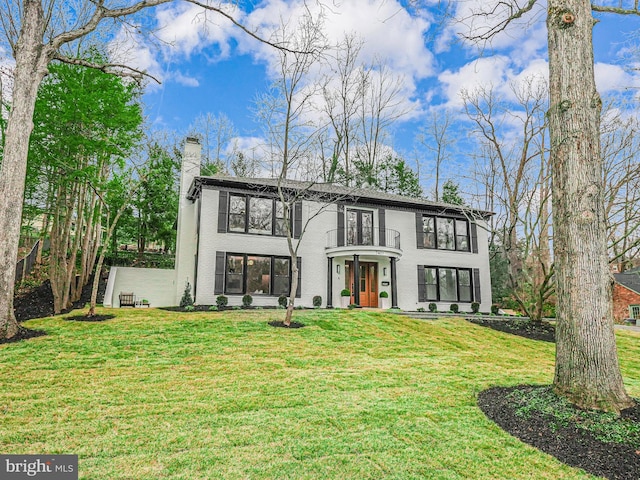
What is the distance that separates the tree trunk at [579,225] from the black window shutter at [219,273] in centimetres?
1114

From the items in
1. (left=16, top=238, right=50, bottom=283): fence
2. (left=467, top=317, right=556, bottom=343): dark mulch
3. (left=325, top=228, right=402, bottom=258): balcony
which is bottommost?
(left=467, top=317, right=556, bottom=343): dark mulch

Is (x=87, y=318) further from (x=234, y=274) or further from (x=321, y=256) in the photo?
(x=321, y=256)

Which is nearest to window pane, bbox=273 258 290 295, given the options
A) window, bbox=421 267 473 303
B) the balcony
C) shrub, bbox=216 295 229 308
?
the balcony

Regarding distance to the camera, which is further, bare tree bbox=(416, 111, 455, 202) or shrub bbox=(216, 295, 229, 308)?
bare tree bbox=(416, 111, 455, 202)

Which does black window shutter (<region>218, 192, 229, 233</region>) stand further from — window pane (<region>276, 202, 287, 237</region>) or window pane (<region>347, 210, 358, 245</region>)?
window pane (<region>347, 210, 358, 245</region>)

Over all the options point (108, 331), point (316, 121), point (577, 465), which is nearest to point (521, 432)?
point (577, 465)

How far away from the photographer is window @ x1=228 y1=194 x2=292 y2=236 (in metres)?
14.5

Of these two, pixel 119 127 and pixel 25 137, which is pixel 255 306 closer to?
pixel 119 127

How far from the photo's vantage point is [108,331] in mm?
8352

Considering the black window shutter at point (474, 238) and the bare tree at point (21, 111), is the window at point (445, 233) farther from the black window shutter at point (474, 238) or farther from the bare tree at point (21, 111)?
the bare tree at point (21, 111)

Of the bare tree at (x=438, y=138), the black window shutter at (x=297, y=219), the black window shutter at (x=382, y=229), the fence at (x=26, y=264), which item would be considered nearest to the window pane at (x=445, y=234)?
the black window shutter at (x=382, y=229)

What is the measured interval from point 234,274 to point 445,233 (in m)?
9.77

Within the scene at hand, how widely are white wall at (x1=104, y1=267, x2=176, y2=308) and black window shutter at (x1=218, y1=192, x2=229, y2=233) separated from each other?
3.73 meters

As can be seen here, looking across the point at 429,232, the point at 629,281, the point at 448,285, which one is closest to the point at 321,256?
the point at 429,232
